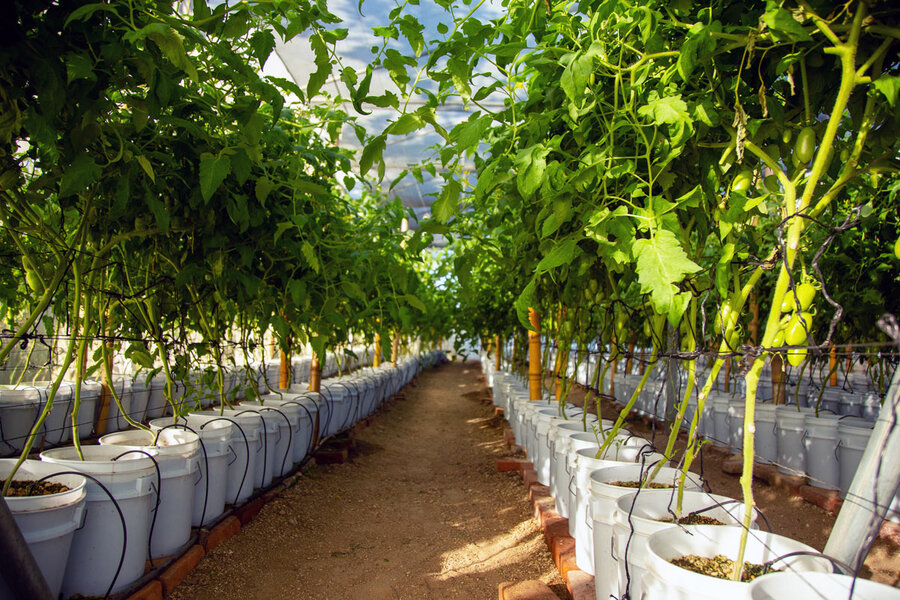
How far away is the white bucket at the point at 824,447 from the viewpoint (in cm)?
323

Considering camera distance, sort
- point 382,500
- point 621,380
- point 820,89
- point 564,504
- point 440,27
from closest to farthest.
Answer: point 820,89, point 440,27, point 564,504, point 382,500, point 621,380

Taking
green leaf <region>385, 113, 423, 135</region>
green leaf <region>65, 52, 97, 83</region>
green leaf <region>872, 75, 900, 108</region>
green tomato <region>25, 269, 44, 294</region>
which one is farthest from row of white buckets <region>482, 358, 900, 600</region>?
green tomato <region>25, 269, 44, 294</region>

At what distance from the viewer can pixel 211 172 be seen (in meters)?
1.47

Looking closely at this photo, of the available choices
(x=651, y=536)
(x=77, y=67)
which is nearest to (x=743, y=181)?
(x=651, y=536)

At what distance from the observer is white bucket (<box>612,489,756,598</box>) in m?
1.28

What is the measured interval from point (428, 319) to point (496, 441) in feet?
14.8

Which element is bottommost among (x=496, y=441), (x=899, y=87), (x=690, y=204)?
(x=496, y=441)

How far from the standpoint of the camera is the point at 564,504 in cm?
261

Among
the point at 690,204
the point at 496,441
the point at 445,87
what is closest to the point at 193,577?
the point at 445,87

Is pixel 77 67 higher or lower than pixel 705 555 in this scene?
higher

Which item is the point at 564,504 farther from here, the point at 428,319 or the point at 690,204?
the point at 428,319

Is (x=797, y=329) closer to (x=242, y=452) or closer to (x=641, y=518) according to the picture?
(x=641, y=518)

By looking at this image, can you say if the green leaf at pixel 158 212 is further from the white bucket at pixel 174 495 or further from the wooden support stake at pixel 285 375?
the wooden support stake at pixel 285 375

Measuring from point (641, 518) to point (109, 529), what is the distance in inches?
64.5
